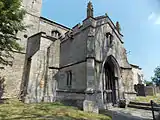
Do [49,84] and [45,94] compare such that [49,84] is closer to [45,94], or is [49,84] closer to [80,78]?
[45,94]

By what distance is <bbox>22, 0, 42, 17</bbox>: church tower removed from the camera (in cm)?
1728

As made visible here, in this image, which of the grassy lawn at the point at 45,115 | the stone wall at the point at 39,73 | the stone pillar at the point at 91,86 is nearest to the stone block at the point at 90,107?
the stone pillar at the point at 91,86

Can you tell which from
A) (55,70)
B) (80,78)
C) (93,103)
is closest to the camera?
(93,103)

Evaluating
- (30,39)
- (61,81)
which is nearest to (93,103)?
(61,81)

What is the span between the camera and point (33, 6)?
1806cm

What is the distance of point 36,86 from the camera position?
1207cm

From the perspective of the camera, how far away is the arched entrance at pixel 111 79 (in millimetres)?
11945

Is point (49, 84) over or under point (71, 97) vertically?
over

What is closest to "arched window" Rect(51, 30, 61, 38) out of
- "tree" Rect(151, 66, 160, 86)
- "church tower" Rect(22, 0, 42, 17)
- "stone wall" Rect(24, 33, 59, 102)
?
"church tower" Rect(22, 0, 42, 17)

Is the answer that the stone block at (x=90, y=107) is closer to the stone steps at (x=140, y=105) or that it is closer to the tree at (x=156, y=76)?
the stone steps at (x=140, y=105)

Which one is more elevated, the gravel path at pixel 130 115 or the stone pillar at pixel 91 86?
the stone pillar at pixel 91 86

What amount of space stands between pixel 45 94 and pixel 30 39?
24.6 ft

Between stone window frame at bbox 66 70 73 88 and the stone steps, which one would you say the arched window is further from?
the stone steps

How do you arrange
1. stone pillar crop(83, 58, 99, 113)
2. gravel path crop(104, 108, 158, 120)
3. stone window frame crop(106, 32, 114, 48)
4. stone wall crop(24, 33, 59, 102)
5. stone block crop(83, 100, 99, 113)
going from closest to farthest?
gravel path crop(104, 108, 158, 120), stone block crop(83, 100, 99, 113), stone pillar crop(83, 58, 99, 113), stone wall crop(24, 33, 59, 102), stone window frame crop(106, 32, 114, 48)
